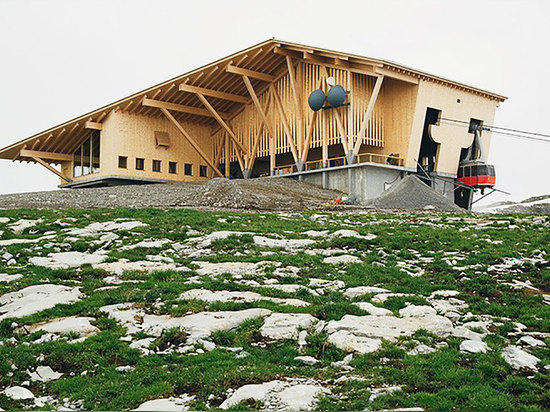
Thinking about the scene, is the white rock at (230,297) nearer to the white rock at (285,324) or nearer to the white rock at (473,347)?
the white rock at (285,324)

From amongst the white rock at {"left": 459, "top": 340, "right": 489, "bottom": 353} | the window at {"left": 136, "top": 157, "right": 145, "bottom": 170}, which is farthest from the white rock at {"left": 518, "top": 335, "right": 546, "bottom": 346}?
the window at {"left": 136, "top": 157, "right": 145, "bottom": 170}

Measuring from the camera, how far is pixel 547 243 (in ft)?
51.4

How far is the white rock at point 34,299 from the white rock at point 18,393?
9.48 feet

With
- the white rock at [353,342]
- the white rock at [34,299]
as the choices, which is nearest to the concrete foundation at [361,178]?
the white rock at [34,299]

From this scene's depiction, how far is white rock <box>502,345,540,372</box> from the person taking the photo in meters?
7.57

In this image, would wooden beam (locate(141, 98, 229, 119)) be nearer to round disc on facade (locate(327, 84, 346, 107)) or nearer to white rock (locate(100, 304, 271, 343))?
round disc on facade (locate(327, 84, 346, 107))

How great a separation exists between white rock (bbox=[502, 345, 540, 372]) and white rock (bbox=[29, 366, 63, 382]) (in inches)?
248

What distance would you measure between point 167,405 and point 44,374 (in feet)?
7.37

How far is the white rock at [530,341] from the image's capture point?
27.5ft

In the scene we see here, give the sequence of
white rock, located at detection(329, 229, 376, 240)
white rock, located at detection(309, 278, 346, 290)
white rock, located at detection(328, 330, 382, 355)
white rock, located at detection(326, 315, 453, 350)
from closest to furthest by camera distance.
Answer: white rock, located at detection(328, 330, 382, 355) → white rock, located at detection(326, 315, 453, 350) → white rock, located at detection(309, 278, 346, 290) → white rock, located at detection(329, 229, 376, 240)

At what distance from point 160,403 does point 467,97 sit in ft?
145

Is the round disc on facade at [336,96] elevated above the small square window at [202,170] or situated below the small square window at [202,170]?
above

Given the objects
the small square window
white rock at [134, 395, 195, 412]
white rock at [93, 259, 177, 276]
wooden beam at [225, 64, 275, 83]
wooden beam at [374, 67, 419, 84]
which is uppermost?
wooden beam at [225, 64, 275, 83]

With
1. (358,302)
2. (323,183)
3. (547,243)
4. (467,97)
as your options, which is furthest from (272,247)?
(467,97)
